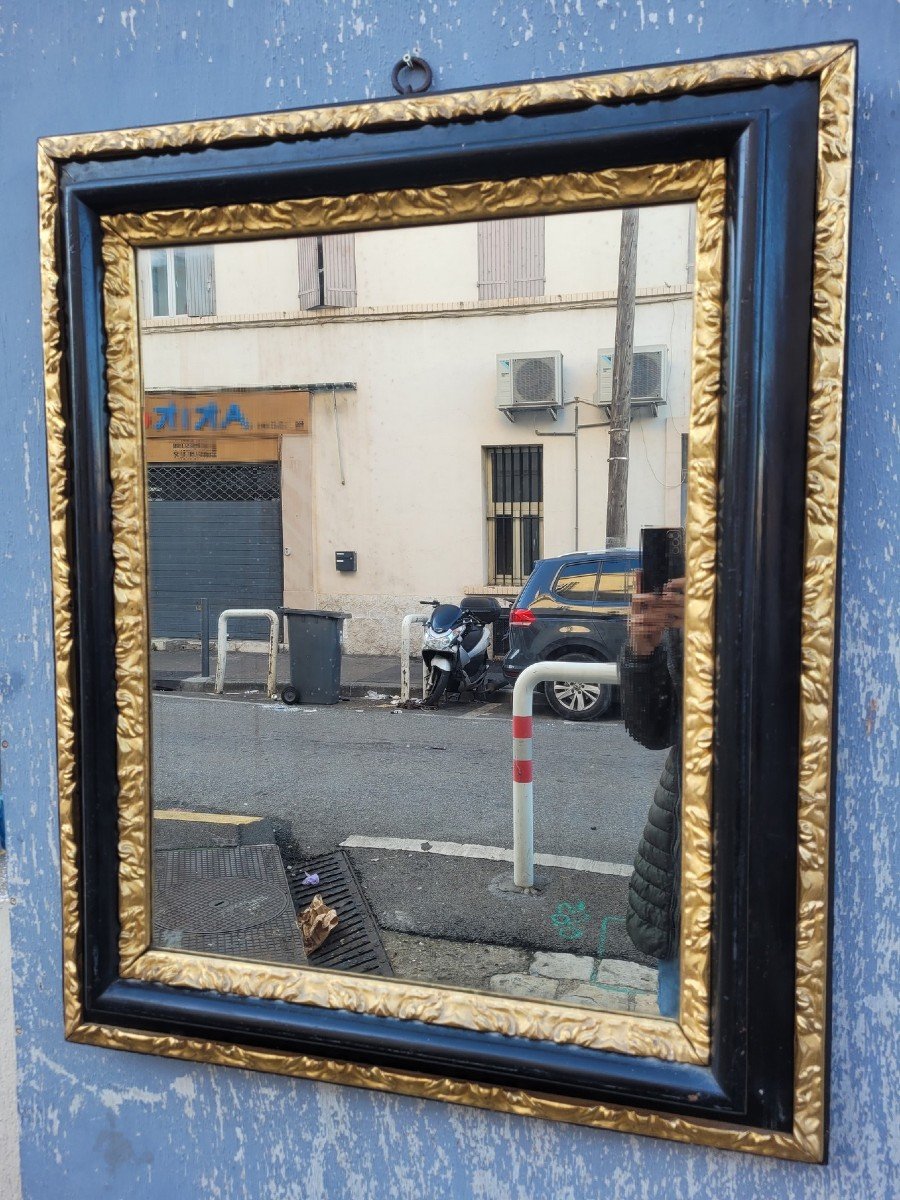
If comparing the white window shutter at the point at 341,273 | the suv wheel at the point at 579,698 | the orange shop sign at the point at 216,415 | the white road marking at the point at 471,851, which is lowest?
the white road marking at the point at 471,851

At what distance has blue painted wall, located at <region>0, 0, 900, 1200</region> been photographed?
A: 1.09 meters

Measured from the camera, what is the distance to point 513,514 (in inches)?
49.9

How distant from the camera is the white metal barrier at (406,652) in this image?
4.43 ft

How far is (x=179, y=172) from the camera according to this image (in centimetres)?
125

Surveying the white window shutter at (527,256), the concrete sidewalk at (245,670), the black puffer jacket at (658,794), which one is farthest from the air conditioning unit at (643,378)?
the concrete sidewalk at (245,670)

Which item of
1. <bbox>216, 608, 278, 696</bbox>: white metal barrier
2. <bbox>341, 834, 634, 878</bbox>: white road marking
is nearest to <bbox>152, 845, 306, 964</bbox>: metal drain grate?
<bbox>341, 834, 634, 878</bbox>: white road marking

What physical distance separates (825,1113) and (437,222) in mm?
1222

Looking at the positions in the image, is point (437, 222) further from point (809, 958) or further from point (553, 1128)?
point (553, 1128)

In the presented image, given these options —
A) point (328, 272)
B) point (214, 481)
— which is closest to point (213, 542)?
point (214, 481)

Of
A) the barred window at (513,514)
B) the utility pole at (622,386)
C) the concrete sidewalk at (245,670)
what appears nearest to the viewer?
the utility pole at (622,386)

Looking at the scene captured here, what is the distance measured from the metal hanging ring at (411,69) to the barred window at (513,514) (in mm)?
471

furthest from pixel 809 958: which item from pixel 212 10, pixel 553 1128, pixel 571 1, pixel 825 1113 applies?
pixel 212 10

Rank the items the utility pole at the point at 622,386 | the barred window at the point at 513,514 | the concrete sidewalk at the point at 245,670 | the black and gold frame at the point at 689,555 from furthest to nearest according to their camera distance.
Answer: the concrete sidewalk at the point at 245,670
the barred window at the point at 513,514
the utility pole at the point at 622,386
the black and gold frame at the point at 689,555

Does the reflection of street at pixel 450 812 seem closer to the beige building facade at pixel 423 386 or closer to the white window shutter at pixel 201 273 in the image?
the beige building facade at pixel 423 386
